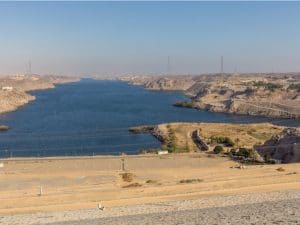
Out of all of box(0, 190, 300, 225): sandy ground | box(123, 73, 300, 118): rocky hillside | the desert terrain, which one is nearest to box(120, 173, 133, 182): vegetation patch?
the desert terrain

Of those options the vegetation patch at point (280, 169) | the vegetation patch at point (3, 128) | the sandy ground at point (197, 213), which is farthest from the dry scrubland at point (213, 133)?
the sandy ground at point (197, 213)

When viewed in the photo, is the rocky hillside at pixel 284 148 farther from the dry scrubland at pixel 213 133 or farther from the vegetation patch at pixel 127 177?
the vegetation patch at pixel 127 177

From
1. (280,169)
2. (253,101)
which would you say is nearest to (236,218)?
(280,169)

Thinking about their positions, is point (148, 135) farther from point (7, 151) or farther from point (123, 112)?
point (123, 112)

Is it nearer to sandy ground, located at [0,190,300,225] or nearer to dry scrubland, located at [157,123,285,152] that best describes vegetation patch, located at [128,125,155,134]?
dry scrubland, located at [157,123,285,152]

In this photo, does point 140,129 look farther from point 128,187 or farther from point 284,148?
point 128,187

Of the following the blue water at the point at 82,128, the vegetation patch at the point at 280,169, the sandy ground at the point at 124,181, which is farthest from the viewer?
the blue water at the point at 82,128
